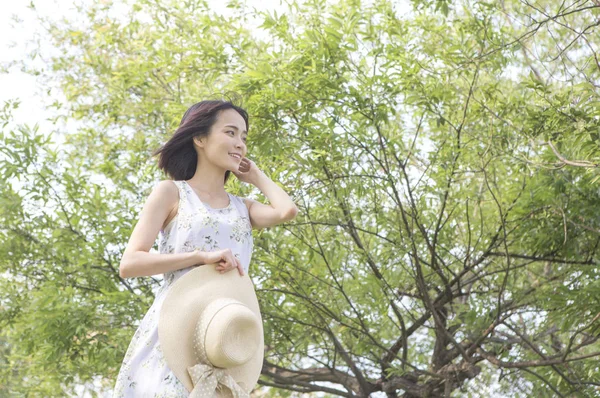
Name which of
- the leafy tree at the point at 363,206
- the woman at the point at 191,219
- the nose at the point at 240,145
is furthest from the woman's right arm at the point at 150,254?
the leafy tree at the point at 363,206

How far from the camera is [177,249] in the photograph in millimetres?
2270

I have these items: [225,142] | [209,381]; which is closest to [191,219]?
[225,142]

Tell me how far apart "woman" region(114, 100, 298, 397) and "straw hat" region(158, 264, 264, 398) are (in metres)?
0.03

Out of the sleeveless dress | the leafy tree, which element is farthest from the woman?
the leafy tree

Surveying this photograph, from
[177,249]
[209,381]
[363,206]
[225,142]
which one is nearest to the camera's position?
[209,381]

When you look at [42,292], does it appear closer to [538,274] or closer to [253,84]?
[253,84]

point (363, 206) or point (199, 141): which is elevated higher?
point (363, 206)

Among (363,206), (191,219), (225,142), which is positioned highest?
(363,206)

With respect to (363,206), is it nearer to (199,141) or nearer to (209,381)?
(199,141)

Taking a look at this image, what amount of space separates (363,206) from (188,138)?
226 centimetres

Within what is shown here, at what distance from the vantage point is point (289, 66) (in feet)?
14.1

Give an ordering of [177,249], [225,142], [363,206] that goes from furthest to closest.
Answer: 1. [363,206]
2. [225,142]
3. [177,249]

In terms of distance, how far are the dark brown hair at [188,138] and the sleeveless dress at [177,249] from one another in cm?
11

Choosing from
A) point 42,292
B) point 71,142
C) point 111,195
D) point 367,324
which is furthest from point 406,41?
point 71,142
